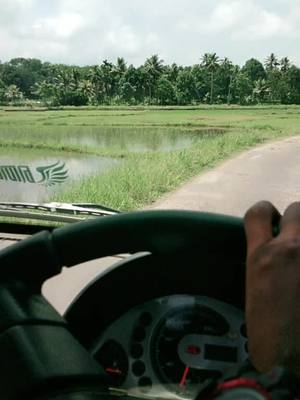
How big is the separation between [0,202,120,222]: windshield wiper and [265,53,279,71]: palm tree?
87 centimetres

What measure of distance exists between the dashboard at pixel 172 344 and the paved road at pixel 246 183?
1.48m

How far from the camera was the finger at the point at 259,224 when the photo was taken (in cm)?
78

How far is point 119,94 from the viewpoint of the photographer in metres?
3.18

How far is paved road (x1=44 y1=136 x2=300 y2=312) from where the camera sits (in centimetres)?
274

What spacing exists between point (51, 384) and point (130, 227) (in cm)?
28

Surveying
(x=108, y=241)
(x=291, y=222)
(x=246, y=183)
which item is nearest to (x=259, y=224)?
(x=291, y=222)

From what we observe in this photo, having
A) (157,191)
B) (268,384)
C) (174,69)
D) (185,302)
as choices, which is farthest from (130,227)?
(157,191)

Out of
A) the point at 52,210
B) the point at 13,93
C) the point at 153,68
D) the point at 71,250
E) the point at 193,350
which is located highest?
the point at 153,68

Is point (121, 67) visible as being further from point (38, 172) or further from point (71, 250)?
point (71, 250)

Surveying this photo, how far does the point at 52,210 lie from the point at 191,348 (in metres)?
2.03

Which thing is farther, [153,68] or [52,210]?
[52,210]

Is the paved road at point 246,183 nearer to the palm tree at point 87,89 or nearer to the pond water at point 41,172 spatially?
the pond water at point 41,172

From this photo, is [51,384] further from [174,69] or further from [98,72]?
[98,72]

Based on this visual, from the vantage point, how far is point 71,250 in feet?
3.31
